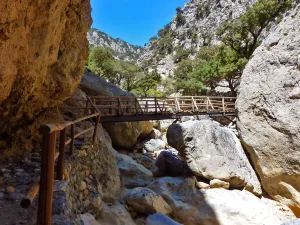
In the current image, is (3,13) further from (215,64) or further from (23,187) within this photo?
(215,64)

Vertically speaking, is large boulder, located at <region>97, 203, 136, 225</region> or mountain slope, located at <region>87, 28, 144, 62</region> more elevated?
mountain slope, located at <region>87, 28, 144, 62</region>

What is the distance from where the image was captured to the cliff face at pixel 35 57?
2.96 meters

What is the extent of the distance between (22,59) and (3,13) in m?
0.78

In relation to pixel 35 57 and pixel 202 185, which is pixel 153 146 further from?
pixel 35 57

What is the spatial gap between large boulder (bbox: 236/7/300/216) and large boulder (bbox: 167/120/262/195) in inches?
18.9

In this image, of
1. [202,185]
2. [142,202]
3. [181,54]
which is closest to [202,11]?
[181,54]

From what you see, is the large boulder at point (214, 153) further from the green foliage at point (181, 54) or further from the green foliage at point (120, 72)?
the green foliage at point (181, 54)

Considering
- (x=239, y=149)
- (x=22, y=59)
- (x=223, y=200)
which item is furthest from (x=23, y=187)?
(x=239, y=149)

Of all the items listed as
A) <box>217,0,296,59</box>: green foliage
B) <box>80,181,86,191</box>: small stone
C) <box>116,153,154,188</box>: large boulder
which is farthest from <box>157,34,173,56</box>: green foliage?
<box>80,181,86,191</box>: small stone

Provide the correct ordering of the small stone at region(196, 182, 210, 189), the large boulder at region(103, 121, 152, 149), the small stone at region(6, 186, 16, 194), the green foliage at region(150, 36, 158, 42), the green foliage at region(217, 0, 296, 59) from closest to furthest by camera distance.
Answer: the small stone at region(6, 186, 16, 194), the small stone at region(196, 182, 210, 189), the large boulder at region(103, 121, 152, 149), the green foliage at region(217, 0, 296, 59), the green foliage at region(150, 36, 158, 42)

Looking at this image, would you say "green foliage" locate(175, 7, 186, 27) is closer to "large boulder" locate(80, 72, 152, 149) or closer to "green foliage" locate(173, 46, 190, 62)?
"green foliage" locate(173, 46, 190, 62)

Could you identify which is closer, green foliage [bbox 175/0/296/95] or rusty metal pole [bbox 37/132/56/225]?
rusty metal pole [bbox 37/132/56/225]

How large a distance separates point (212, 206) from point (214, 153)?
7.15ft

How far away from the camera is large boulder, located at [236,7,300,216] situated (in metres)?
8.07
